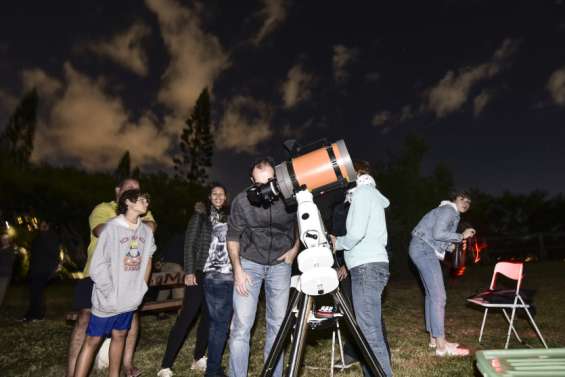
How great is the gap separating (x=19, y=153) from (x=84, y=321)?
35.2m

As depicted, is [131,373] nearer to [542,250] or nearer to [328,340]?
[328,340]

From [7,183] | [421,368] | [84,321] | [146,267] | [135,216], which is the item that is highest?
[7,183]

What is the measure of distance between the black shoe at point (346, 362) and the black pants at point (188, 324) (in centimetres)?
143

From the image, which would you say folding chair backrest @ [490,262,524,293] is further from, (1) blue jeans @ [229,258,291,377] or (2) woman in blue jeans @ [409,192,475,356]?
(1) blue jeans @ [229,258,291,377]

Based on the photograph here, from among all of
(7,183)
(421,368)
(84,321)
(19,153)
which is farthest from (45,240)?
(19,153)

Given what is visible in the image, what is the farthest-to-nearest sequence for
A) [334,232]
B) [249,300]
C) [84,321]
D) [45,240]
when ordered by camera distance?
[45,240] → [84,321] → [334,232] → [249,300]

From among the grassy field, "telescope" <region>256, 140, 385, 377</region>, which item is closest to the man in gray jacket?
"telescope" <region>256, 140, 385, 377</region>

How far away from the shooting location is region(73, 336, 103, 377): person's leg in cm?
286

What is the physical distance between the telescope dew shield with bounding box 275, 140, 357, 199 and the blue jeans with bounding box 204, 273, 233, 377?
157cm

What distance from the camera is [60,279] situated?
1348cm

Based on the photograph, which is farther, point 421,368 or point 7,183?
point 7,183

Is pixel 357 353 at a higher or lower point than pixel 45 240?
lower

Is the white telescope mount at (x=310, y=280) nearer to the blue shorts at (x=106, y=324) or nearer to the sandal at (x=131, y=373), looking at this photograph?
the blue shorts at (x=106, y=324)

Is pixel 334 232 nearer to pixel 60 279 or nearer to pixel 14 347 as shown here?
pixel 14 347
